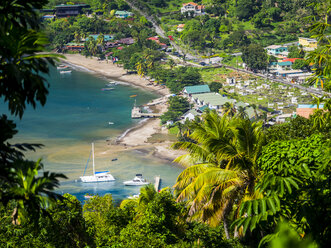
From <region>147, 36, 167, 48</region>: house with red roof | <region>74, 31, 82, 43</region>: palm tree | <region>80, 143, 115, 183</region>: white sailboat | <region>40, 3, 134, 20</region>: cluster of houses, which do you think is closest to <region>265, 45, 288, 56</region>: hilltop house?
<region>147, 36, 167, 48</region>: house with red roof

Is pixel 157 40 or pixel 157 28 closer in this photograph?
pixel 157 40

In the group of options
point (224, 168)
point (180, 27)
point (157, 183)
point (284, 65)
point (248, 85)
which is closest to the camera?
point (224, 168)

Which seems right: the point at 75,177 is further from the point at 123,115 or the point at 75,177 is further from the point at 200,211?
the point at 200,211

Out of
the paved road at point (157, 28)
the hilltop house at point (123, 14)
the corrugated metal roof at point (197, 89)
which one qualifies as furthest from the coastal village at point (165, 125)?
the paved road at point (157, 28)

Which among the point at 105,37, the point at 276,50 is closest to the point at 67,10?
the point at 105,37

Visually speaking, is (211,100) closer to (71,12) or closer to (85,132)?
(85,132)

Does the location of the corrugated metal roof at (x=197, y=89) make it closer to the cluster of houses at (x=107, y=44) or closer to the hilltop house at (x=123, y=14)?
→ the cluster of houses at (x=107, y=44)

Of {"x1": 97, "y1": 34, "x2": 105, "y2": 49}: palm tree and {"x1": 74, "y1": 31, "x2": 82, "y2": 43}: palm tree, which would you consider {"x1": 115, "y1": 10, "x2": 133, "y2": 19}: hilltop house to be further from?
{"x1": 97, "y1": 34, "x2": 105, "y2": 49}: palm tree
